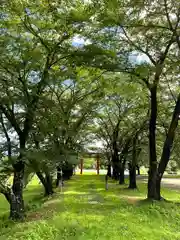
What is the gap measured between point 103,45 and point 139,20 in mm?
1972

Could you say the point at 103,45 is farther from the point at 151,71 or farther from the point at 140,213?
the point at 140,213

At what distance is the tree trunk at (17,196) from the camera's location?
11398mm

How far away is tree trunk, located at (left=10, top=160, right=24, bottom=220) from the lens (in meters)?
11.4

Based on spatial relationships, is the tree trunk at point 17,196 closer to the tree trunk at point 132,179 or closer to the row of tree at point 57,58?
the row of tree at point 57,58

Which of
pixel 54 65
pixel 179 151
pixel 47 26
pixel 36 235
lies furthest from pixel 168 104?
pixel 36 235

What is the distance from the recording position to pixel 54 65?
43.9ft

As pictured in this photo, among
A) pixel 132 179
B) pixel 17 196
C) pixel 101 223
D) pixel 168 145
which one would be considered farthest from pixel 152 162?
pixel 132 179

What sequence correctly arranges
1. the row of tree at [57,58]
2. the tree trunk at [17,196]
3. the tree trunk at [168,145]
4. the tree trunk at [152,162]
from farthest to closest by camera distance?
the tree trunk at [152,162] → the tree trunk at [168,145] → the tree trunk at [17,196] → the row of tree at [57,58]

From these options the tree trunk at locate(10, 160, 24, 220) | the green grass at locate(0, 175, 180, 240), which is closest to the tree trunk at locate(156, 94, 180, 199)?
the green grass at locate(0, 175, 180, 240)

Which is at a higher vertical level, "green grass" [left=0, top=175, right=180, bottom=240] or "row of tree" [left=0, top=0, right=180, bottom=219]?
"row of tree" [left=0, top=0, right=180, bottom=219]

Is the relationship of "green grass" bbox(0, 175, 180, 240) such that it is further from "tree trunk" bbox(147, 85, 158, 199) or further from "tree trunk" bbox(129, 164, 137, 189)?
"tree trunk" bbox(129, 164, 137, 189)

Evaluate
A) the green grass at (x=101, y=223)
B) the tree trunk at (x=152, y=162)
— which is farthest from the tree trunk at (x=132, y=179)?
the green grass at (x=101, y=223)

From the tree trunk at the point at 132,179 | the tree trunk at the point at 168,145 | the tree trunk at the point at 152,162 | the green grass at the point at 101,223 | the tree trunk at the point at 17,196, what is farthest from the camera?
the tree trunk at the point at 132,179

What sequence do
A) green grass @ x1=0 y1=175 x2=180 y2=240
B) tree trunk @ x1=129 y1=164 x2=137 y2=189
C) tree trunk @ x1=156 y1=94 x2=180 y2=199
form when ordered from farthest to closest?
tree trunk @ x1=129 y1=164 x2=137 y2=189 → tree trunk @ x1=156 y1=94 x2=180 y2=199 → green grass @ x1=0 y1=175 x2=180 y2=240
